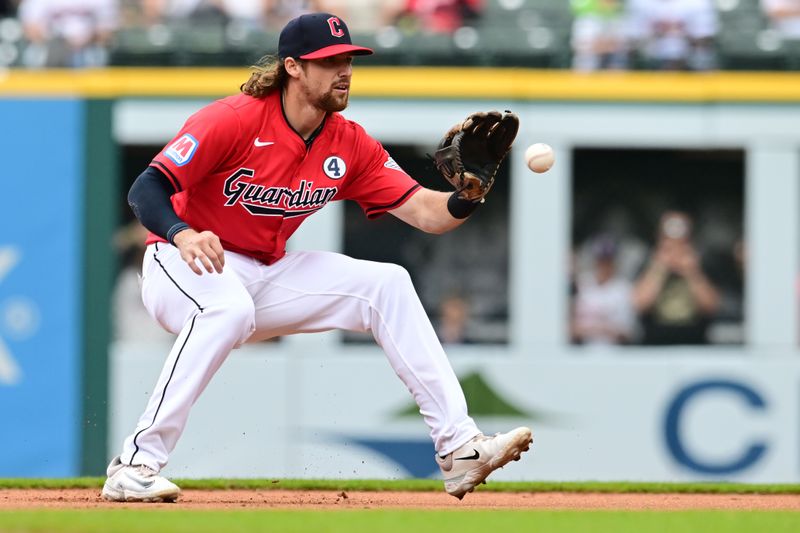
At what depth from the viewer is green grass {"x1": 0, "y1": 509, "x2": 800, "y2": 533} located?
395 cm

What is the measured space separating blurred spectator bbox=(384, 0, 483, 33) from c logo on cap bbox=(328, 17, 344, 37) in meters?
4.85

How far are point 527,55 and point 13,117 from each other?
3.02 m

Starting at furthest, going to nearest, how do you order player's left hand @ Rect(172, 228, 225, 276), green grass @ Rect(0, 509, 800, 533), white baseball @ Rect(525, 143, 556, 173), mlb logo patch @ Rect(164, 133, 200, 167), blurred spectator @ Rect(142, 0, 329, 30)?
blurred spectator @ Rect(142, 0, 329, 30), white baseball @ Rect(525, 143, 556, 173), mlb logo patch @ Rect(164, 133, 200, 167), player's left hand @ Rect(172, 228, 225, 276), green grass @ Rect(0, 509, 800, 533)

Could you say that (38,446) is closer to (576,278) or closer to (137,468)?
(576,278)

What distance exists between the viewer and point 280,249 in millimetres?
5016

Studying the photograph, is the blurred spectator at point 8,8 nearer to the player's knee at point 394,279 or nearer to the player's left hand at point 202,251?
the player's knee at point 394,279

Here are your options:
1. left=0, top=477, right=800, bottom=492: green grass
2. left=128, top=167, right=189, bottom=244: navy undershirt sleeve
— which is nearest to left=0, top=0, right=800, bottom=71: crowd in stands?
left=0, top=477, right=800, bottom=492: green grass

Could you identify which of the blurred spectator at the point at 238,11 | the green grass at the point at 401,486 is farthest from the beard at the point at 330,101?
the blurred spectator at the point at 238,11

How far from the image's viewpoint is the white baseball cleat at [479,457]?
181 inches

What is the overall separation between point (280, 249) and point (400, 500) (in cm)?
95

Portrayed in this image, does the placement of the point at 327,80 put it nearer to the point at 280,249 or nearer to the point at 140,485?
the point at 280,249

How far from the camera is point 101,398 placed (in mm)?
8844

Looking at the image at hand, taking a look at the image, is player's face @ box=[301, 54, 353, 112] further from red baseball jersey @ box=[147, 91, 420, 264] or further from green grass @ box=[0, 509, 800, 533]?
green grass @ box=[0, 509, 800, 533]

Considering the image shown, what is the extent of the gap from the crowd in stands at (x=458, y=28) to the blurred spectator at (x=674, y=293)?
42.4 inches
